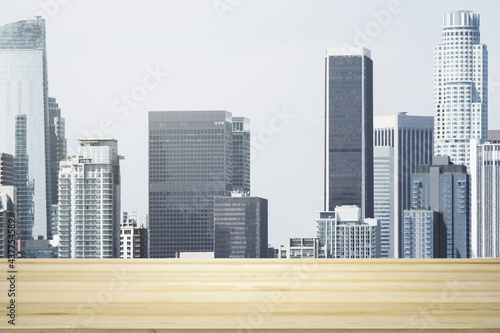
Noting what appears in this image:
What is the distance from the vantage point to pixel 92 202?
65.1 meters

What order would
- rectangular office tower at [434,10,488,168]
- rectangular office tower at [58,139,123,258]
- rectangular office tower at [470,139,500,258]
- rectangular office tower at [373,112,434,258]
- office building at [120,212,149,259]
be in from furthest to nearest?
rectangular office tower at [434,10,488,168]
rectangular office tower at [373,112,434,258]
rectangular office tower at [470,139,500,258]
rectangular office tower at [58,139,123,258]
office building at [120,212,149,259]

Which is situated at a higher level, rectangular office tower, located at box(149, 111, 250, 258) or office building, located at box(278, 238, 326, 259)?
rectangular office tower, located at box(149, 111, 250, 258)

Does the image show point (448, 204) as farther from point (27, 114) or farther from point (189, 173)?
point (27, 114)

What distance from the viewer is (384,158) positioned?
92.4 meters

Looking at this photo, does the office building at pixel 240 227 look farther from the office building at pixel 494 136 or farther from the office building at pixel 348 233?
the office building at pixel 494 136

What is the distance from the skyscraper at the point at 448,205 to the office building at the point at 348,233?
5313 mm

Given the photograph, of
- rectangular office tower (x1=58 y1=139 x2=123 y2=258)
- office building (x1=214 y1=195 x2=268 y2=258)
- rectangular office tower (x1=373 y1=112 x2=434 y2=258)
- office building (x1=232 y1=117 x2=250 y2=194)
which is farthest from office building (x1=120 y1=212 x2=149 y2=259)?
rectangular office tower (x1=373 y1=112 x2=434 y2=258)

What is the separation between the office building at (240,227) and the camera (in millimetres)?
69812

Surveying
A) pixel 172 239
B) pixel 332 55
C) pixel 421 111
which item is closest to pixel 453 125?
pixel 421 111

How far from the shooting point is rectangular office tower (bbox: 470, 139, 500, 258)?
74562 mm

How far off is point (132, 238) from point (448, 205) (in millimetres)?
31371

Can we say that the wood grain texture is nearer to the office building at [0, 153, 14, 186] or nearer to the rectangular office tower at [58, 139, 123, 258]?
the rectangular office tower at [58, 139, 123, 258]

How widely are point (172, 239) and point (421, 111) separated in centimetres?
4485

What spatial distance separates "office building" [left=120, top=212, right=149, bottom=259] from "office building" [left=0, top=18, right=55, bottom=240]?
30.0 feet
